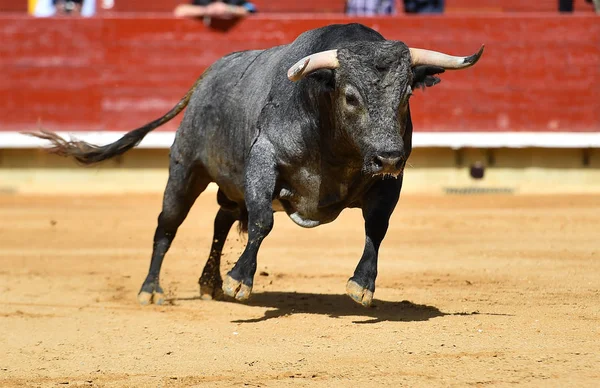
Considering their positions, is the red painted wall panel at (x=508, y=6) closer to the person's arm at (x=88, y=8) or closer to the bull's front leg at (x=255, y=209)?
the person's arm at (x=88, y=8)

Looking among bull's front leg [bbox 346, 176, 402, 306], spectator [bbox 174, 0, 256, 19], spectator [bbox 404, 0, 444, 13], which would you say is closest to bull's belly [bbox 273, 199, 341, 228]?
bull's front leg [bbox 346, 176, 402, 306]

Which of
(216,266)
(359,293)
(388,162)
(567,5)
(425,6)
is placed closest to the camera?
(388,162)

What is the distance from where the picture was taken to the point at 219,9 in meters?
11.6

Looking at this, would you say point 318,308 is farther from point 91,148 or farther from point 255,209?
point 91,148

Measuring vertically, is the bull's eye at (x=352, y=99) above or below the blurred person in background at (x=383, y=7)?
above

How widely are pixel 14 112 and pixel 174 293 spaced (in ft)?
20.6

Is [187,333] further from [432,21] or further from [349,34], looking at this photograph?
[432,21]

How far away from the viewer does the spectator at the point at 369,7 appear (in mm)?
11602

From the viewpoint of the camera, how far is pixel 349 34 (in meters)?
5.06

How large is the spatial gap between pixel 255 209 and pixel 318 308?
621mm

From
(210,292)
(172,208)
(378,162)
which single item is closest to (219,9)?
(172,208)

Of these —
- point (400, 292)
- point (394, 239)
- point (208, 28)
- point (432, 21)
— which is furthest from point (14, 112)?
point (400, 292)

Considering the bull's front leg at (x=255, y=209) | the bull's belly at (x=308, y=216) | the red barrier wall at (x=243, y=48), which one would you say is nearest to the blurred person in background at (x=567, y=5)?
the red barrier wall at (x=243, y=48)

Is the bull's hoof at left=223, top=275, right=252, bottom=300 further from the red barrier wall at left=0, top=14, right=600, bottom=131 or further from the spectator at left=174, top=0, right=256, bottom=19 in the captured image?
the spectator at left=174, top=0, right=256, bottom=19
